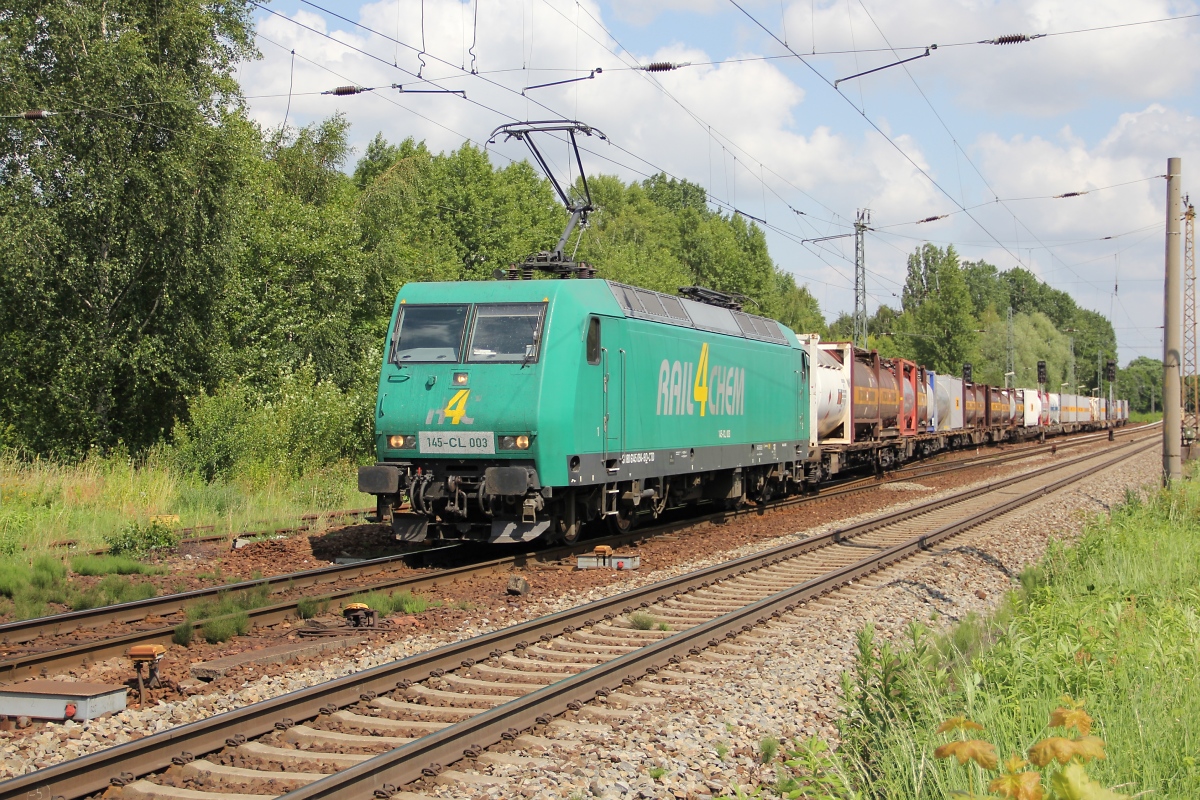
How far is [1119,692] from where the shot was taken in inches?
233

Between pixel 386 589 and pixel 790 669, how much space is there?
474cm

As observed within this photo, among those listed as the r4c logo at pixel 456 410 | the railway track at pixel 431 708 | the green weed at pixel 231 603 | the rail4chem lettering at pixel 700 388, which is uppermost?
the rail4chem lettering at pixel 700 388

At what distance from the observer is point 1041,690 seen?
20.3ft

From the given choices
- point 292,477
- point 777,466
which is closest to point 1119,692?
point 777,466

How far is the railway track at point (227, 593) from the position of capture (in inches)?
312

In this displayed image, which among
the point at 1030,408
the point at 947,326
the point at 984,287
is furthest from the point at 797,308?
the point at 984,287

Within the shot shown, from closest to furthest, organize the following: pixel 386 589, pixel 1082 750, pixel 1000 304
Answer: pixel 1082 750
pixel 386 589
pixel 1000 304

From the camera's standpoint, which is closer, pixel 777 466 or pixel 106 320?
pixel 777 466

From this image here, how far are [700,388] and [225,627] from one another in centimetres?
903

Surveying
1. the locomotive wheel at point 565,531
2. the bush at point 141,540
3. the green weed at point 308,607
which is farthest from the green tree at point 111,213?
the green weed at point 308,607

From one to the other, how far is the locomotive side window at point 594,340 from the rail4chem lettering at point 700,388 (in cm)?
201

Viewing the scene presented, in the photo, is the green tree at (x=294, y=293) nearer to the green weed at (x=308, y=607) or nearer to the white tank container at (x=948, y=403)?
the green weed at (x=308, y=607)

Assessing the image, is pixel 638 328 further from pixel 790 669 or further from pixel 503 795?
pixel 503 795

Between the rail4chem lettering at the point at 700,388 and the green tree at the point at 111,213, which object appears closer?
the rail4chem lettering at the point at 700,388
